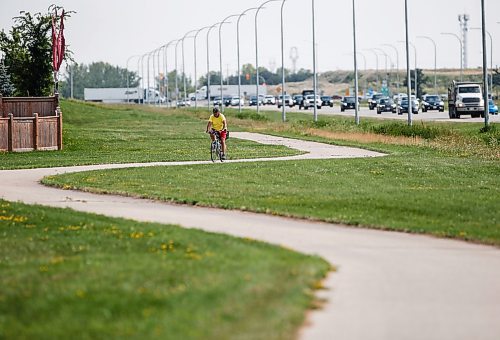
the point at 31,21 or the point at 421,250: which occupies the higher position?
the point at 31,21

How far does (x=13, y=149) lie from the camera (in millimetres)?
46406

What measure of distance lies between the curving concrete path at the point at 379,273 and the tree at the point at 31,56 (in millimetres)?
49145

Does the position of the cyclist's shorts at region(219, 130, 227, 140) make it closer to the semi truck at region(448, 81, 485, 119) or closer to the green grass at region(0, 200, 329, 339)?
the green grass at region(0, 200, 329, 339)

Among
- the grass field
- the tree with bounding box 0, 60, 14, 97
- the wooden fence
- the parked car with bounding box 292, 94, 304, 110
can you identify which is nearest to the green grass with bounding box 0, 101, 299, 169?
the wooden fence

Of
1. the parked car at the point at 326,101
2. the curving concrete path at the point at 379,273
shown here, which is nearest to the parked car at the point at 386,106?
the parked car at the point at 326,101

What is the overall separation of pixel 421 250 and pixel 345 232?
7.61ft

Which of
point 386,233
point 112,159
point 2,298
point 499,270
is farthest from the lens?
point 112,159

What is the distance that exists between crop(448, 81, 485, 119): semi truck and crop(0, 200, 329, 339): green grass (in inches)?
2821

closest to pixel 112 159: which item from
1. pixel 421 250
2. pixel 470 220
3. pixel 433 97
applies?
pixel 470 220

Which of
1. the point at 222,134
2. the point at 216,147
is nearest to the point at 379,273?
the point at 222,134

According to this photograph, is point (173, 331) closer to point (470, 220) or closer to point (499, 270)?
point (499, 270)

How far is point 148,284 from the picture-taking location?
42.2ft

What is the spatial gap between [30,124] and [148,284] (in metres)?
35.2

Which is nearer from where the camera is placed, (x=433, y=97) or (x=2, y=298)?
(x=2, y=298)
